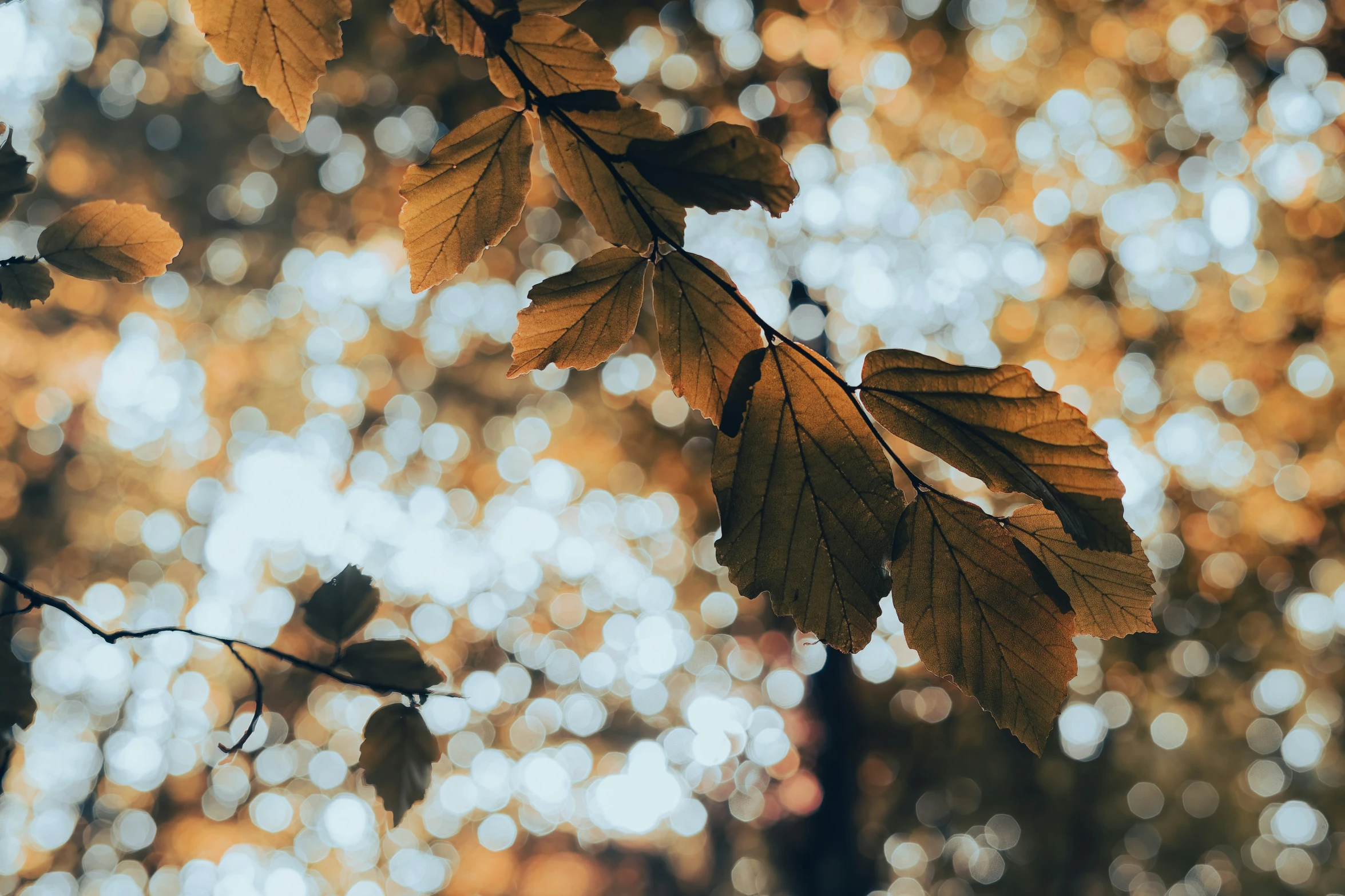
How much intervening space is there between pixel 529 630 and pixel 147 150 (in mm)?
4607

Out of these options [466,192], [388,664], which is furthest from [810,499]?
[388,664]

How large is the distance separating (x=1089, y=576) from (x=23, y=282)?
2.35 feet

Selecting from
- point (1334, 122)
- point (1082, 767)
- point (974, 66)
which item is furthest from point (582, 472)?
point (1334, 122)

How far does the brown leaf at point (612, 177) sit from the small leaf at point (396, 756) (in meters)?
0.39

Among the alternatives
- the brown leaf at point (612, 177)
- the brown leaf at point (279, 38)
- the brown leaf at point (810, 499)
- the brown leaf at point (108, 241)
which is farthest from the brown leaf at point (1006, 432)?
the brown leaf at point (108, 241)

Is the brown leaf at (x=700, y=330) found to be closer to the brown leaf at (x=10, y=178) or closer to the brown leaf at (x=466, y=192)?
the brown leaf at (x=466, y=192)

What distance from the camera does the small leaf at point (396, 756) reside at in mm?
548

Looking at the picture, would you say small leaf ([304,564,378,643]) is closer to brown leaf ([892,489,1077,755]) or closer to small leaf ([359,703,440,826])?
small leaf ([359,703,440,826])

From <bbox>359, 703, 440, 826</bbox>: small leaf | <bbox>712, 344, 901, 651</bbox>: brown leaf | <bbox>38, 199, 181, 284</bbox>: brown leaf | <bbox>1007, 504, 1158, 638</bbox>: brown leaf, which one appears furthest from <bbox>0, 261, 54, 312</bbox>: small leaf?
<bbox>1007, 504, 1158, 638</bbox>: brown leaf

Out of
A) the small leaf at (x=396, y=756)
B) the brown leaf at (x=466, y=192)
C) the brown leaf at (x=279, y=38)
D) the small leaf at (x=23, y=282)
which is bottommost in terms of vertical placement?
the small leaf at (x=396, y=756)

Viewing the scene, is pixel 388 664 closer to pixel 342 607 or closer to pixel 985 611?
pixel 342 607

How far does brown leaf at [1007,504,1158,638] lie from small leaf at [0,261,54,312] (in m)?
0.66

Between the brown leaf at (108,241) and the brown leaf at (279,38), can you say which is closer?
the brown leaf at (279,38)

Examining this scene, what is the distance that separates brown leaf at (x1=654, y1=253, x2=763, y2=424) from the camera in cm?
39
